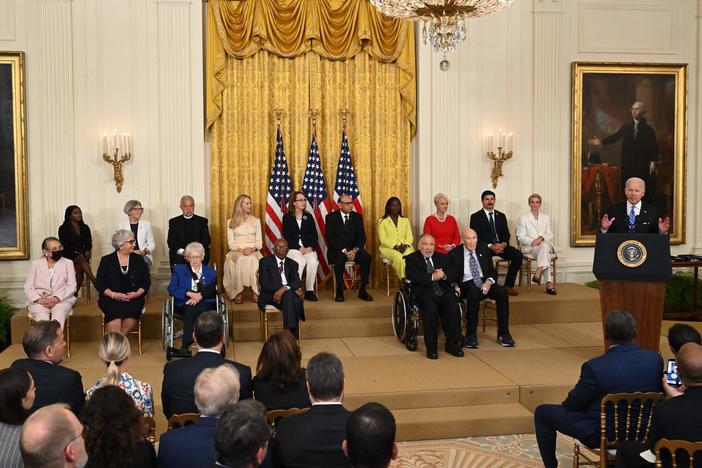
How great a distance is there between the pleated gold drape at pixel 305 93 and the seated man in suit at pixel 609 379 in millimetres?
7218

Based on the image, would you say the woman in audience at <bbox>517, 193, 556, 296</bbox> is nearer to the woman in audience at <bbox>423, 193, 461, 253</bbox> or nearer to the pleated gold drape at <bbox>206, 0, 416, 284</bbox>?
the woman in audience at <bbox>423, 193, 461, 253</bbox>

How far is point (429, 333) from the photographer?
9156mm

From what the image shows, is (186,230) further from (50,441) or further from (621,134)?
(50,441)

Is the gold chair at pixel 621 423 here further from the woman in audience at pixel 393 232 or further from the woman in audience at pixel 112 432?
the woman in audience at pixel 393 232

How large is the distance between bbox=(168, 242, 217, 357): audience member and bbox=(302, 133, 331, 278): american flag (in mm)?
2986

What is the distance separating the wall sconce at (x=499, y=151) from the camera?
1246 centimetres

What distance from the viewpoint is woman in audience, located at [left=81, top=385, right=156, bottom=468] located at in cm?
362

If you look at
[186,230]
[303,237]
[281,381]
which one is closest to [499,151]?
[303,237]

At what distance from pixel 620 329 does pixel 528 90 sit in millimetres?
7841

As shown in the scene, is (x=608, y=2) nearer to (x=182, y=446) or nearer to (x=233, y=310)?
(x=233, y=310)

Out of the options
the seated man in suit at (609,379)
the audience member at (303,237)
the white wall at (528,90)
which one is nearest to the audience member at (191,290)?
the audience member at (303,237)

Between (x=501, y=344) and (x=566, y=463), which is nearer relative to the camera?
(x=566, y=463)

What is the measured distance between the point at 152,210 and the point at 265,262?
9.00ft

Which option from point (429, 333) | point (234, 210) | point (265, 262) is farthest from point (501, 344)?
point (234, 210)
